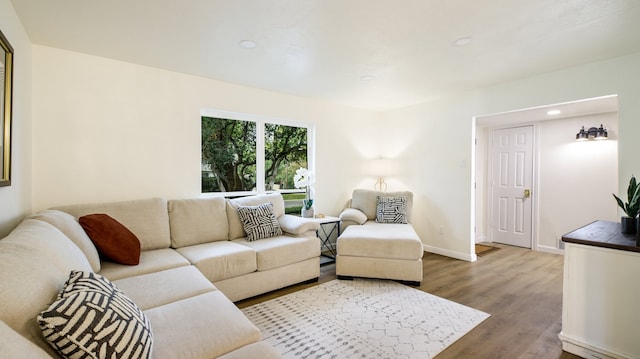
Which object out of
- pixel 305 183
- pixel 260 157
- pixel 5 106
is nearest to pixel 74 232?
pixel 5 106

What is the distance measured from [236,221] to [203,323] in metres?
1.86

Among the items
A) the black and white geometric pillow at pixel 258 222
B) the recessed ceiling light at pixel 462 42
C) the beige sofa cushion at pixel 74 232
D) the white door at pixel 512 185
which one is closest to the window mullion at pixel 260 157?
the black and white geometric pillow at pixel 258 222

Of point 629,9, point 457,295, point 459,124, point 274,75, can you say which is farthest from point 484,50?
point 457,295

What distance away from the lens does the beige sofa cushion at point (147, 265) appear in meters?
2.09

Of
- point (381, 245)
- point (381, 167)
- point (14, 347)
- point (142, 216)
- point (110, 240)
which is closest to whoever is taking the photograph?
point (14, 347)

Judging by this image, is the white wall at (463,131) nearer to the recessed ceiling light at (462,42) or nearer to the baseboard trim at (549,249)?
the baseboard trim at (549,249)

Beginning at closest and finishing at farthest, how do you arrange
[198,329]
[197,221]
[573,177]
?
[198,329] < [197,221] < [573,177]

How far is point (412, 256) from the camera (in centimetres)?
309

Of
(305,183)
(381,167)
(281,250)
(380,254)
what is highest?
(381,167)

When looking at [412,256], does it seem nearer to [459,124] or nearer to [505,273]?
[505,273]

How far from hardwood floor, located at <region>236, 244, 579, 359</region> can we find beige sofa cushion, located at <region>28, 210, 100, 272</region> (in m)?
1.24

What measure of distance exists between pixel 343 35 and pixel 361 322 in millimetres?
2285

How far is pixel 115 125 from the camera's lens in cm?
287

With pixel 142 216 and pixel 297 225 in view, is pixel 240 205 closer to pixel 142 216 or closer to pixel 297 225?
pixel 297 225
